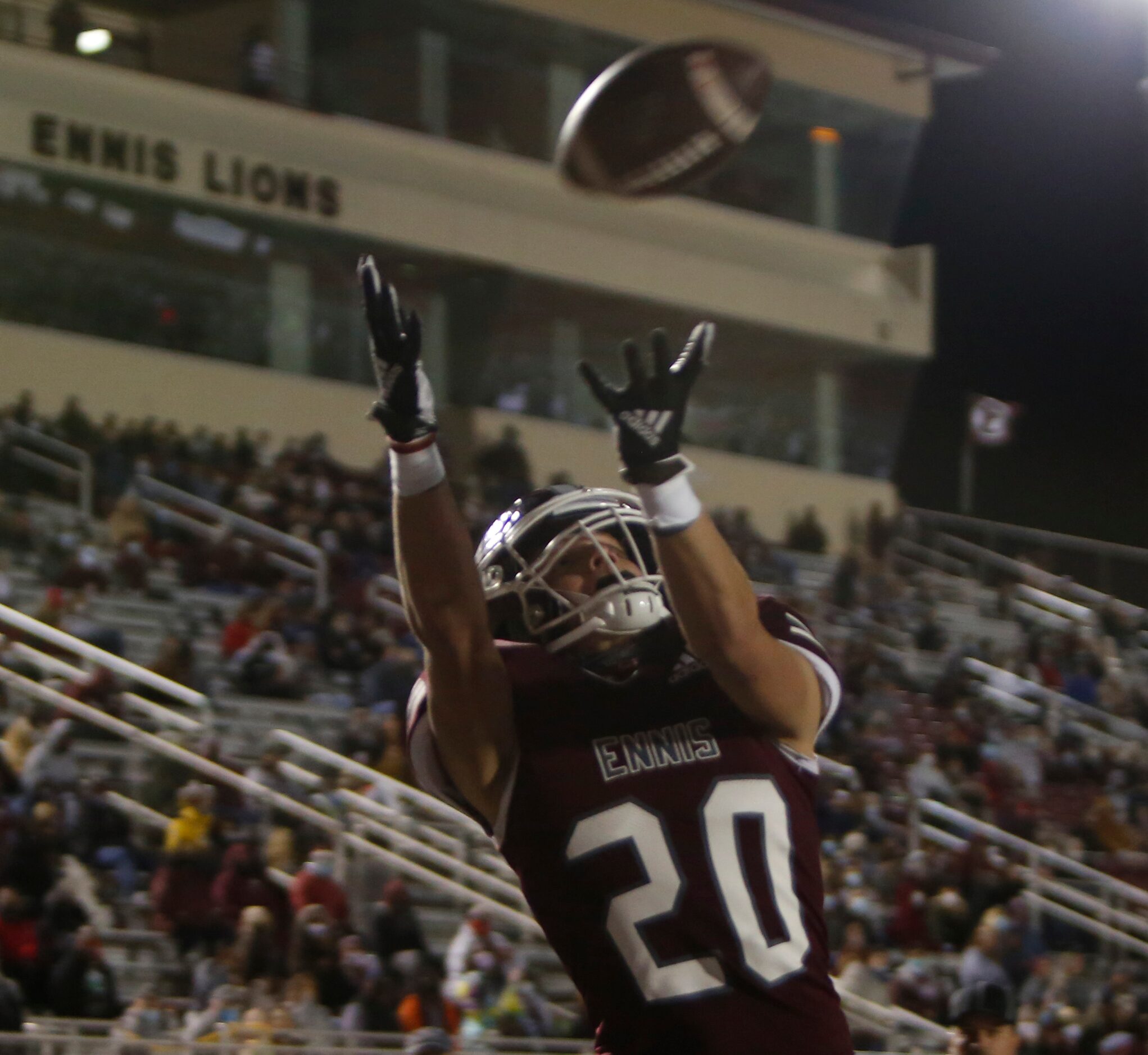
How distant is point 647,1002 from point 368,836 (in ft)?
24.2

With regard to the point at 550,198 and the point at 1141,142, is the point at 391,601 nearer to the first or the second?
the point at 550,198

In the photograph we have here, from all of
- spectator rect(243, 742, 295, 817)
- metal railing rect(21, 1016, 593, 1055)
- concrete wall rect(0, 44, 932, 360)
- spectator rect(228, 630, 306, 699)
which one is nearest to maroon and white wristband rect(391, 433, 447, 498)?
metal railing rect(21, 1016, 593, 1055)

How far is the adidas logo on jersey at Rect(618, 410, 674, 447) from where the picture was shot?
100.0 inches

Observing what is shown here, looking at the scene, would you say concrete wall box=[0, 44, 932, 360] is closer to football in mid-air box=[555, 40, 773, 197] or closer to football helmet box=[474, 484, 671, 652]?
football in mid-air box=[555, 40, 773, 197]

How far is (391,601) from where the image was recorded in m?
12.9

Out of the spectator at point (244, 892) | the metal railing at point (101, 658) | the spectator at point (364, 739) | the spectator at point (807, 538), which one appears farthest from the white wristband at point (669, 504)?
the spectator at point (807, 538)

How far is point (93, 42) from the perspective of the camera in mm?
15984

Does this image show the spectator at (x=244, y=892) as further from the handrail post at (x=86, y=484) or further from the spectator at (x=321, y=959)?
the handrail post at (x=86, y=484)

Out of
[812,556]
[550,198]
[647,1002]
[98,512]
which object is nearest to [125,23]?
[550,198]

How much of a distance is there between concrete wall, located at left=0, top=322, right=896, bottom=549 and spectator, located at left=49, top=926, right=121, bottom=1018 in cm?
833

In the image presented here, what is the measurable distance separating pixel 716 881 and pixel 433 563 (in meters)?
0.58

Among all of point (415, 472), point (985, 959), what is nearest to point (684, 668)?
point (415, 472)

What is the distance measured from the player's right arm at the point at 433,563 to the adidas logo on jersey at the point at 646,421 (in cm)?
28

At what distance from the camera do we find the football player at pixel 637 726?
2580 millimetres
